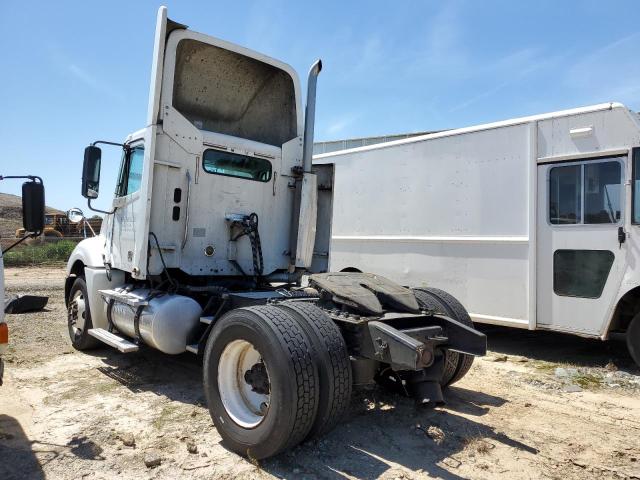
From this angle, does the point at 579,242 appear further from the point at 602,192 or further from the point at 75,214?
the point at 75,214

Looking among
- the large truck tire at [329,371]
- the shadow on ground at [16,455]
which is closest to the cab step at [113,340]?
the shadow on ground at [16,455]

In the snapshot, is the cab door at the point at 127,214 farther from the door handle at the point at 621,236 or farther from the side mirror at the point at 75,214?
the door handle at the point at 621,236

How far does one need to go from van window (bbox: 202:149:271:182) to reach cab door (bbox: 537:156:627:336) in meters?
3.77

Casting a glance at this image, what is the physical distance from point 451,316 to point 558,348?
3.54 m

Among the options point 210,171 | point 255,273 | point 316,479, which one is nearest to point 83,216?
point 210,171

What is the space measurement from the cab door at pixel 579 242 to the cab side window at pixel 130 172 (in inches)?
205

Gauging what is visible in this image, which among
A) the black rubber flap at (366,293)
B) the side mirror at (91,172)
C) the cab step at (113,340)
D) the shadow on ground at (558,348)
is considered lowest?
the shadow on ground at (558,348)

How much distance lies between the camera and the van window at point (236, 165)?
5650 mm

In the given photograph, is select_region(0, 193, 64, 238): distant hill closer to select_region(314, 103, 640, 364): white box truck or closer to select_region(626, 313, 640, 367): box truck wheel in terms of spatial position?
select_region(314, 103, 640, 364): white box truck

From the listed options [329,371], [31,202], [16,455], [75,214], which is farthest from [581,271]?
[75,214]

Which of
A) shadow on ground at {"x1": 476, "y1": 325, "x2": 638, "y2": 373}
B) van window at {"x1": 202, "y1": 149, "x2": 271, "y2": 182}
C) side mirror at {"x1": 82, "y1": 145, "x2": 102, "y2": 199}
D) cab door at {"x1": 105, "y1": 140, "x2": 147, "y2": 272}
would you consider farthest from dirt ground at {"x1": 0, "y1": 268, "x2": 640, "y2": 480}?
van window at {"x1": 202, "y1": 149, "x2": 271, "y2": 182}

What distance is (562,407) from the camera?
4.82m

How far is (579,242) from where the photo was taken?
6352 millimetres

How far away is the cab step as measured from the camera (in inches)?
201
